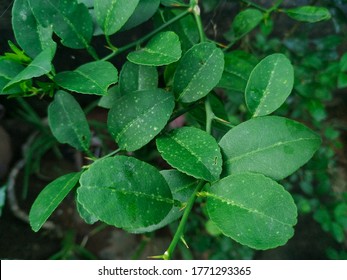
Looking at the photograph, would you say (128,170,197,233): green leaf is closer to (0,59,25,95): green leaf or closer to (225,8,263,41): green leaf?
(0,59,25,95): green leaf

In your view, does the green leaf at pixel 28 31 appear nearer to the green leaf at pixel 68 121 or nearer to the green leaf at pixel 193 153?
the green leaf at pixel 68 121

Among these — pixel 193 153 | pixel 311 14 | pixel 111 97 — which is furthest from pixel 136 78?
pixel 311 14

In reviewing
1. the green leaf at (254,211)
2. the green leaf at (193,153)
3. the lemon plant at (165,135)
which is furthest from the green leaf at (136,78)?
the green leaf at (254,211)

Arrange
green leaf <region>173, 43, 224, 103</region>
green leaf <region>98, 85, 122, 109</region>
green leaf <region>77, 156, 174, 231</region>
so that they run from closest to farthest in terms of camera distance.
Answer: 1. green leaf <region>77, 156, 174, 231</region>
2. green leaf <region>173, 43, 224, 103</region>
3. green leaf <region>98, 85, 122, 109</region>

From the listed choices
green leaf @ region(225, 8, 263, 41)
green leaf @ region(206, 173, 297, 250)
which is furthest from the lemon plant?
green leaf @ region(225, 8, 263, 41)

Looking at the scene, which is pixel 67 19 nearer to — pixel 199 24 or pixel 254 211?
pixel 199 24
